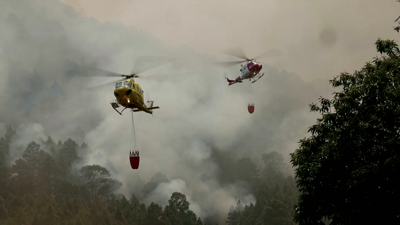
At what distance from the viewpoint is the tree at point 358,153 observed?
23.6 meters

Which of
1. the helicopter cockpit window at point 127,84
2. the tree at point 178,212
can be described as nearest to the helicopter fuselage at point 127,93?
the helicopter cockpit window at point 127,84

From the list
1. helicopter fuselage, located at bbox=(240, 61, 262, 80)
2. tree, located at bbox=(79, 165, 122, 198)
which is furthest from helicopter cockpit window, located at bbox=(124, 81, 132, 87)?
tree, located at bbox=(79, 165, 122, 198)

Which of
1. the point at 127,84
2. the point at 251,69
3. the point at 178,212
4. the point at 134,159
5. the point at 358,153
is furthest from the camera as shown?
the point at 178,212

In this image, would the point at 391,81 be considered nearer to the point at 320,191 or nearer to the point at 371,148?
the point at 371,148

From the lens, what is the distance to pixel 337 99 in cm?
2734

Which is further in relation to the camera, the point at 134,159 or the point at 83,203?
the point at 83,203

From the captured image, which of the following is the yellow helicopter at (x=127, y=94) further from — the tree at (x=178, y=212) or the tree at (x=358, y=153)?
the tree at (x=178, y=212)

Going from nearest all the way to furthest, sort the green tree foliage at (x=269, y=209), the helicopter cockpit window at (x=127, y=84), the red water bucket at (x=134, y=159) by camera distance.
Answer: the helicopter cockpit window at (x=127, y=84)
the red water bucket at (x=134, y=159)
the green tree foliage at (x=269, y=209)

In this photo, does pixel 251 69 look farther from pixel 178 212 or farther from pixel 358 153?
pixel 178 212

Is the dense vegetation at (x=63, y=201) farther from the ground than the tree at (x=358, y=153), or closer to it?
farther from the ground

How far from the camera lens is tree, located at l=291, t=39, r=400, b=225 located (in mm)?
23609

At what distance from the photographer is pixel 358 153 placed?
25109 millimetres

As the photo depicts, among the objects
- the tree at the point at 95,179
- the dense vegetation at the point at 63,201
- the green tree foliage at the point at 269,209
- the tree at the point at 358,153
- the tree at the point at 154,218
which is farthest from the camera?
the tree at the point at 95,179

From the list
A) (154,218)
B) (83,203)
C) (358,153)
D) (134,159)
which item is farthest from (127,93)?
(83,203)
